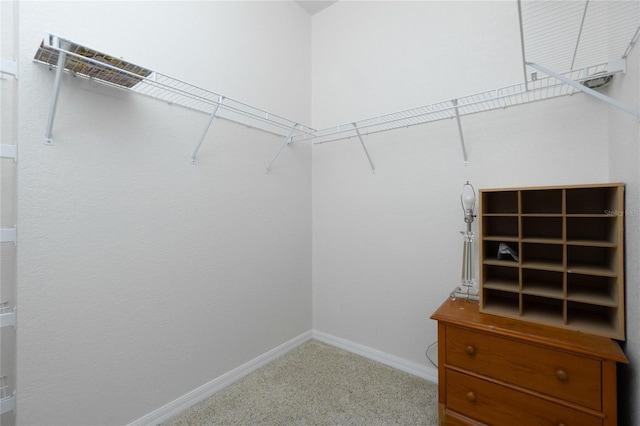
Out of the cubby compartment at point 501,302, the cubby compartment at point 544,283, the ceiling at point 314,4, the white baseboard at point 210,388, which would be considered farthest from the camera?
the ceiling at point 314,4

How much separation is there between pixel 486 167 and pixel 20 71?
2380 mm

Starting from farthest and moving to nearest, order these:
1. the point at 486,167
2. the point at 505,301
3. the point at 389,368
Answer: the point at 389,368
the point at 486,167
the point at 505,301

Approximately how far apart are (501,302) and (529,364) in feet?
1.33

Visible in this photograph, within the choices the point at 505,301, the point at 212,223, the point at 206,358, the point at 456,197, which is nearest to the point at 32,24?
the point at 212,223

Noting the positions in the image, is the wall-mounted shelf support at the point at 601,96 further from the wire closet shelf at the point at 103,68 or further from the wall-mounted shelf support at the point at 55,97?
the wall-mounted shelf support at the point at 55,97

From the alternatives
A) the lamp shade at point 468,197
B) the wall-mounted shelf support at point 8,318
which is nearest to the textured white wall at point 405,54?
the lamp shade at point 468,197

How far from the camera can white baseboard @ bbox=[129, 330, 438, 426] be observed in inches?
61.9

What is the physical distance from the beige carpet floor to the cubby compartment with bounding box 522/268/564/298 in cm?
89

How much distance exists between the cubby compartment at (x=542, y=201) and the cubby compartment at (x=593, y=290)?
366 millimetres

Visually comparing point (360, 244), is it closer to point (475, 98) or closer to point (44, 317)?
point (475, 98)

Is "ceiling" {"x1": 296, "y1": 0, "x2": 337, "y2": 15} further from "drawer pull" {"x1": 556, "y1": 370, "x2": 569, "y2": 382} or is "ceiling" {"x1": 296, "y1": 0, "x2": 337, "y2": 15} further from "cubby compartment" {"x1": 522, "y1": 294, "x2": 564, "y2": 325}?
"drawer pull" {"x1": 556, "y1": 370, "x2": 569, "y2": 382}

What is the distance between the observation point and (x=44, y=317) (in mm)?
1195

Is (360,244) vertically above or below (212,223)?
below

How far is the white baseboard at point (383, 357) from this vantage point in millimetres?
1926
